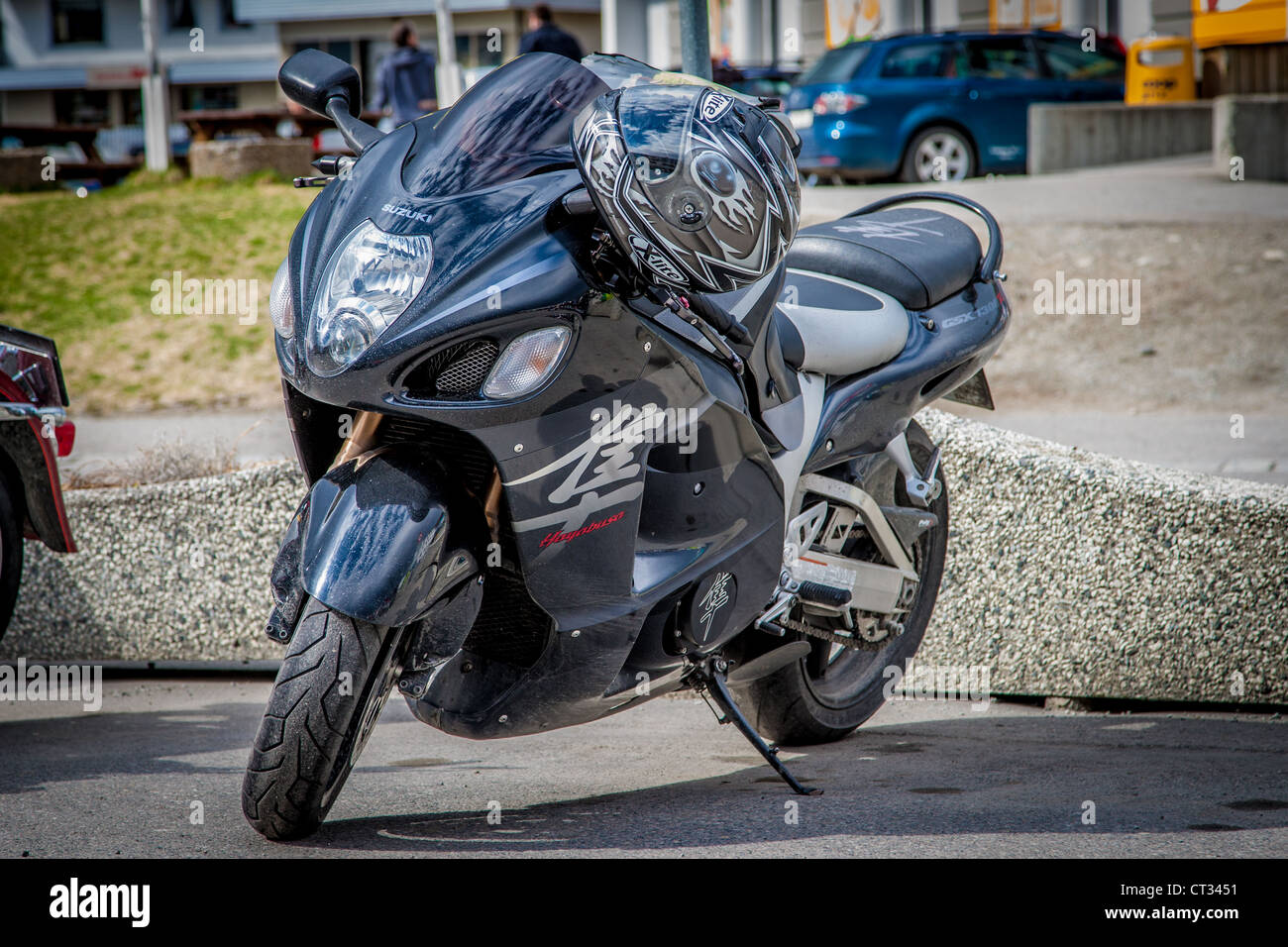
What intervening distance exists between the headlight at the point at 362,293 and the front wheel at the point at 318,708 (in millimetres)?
468

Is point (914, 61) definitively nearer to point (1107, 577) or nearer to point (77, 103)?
point (1107, 577)

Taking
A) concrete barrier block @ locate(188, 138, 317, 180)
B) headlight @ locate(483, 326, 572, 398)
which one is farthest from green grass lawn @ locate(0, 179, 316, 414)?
headlight @ locate(483, 326, 572, 398)

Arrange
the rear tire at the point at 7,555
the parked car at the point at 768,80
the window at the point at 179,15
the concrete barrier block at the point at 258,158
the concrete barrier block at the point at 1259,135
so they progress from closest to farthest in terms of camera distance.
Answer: the rear tire at the point at 7,555
the concrete barrier block at the point at 1259,135
the concrete barrier block at the point at 258,158
the parked car at the point at 768,80
the window at the point at 179,15

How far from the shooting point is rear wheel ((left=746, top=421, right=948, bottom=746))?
12.6ft

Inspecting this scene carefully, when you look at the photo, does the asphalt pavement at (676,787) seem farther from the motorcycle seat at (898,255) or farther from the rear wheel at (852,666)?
the motorcycle seat at (898,255)

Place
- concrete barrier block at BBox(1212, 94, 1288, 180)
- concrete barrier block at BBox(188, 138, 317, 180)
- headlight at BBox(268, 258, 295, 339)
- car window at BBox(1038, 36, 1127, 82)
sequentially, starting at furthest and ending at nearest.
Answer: car window at BBox(1038, 36, 1127, 82) → concrete barrier block at BBox(188, 138, 317, 180) → concrete barrier block at BBox(1212, 94, 1288, 180) → headlight at BBox(268, 258, 295, 339)

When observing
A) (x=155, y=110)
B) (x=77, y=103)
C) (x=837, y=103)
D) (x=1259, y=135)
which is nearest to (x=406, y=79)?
(x=837, y=103)

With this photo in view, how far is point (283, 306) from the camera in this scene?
280 centimetres

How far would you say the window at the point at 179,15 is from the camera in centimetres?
Result: 4644

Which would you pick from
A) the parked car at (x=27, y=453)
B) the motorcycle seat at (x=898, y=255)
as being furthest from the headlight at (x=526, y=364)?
the parked car at (x=27, y=453)

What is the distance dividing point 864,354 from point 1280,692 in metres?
1.67

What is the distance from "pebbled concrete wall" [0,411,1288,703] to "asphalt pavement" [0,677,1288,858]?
0.17 metres

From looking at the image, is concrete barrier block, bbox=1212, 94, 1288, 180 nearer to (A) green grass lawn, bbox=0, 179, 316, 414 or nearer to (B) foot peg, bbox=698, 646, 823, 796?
(A) green grass lawn, bbox=0, 179, 316, 414
